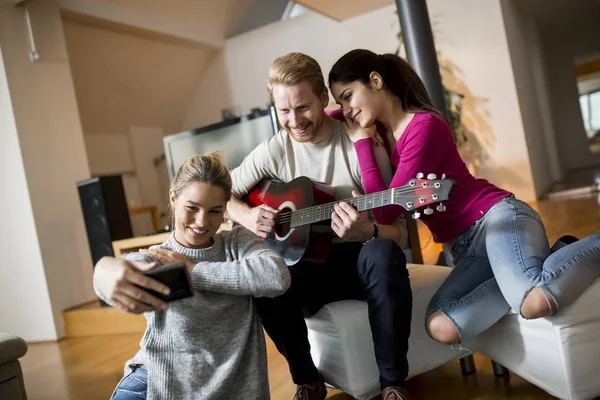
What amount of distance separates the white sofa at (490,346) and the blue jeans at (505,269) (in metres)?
0.05

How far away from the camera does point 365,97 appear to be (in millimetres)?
1562

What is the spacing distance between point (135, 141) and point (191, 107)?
0.96 meters

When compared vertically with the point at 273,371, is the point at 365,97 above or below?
above

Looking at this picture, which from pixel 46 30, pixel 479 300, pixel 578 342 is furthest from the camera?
pixel 46 30

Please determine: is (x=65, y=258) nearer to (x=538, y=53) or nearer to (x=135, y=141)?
(x=135, y=141)

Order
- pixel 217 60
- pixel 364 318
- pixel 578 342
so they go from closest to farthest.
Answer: pixel 578 342 → pixel 364 318 → pixel 217 60

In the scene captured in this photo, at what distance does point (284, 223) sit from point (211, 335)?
0.49m

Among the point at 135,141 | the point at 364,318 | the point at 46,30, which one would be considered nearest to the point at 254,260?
the point at 364,318

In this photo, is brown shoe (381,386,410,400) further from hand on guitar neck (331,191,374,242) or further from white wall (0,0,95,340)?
white wall (0,0,95,340)

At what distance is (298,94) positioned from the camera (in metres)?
1.60

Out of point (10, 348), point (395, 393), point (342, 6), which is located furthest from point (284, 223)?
point (342, 6)

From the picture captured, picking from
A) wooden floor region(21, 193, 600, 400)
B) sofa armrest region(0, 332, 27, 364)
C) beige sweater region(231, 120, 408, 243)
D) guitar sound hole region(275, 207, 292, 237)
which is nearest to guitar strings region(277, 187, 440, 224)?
guitar sound hole region(275, 207, 292, 237)

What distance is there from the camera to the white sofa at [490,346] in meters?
1.26

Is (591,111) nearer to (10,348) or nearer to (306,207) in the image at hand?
(306,207)
